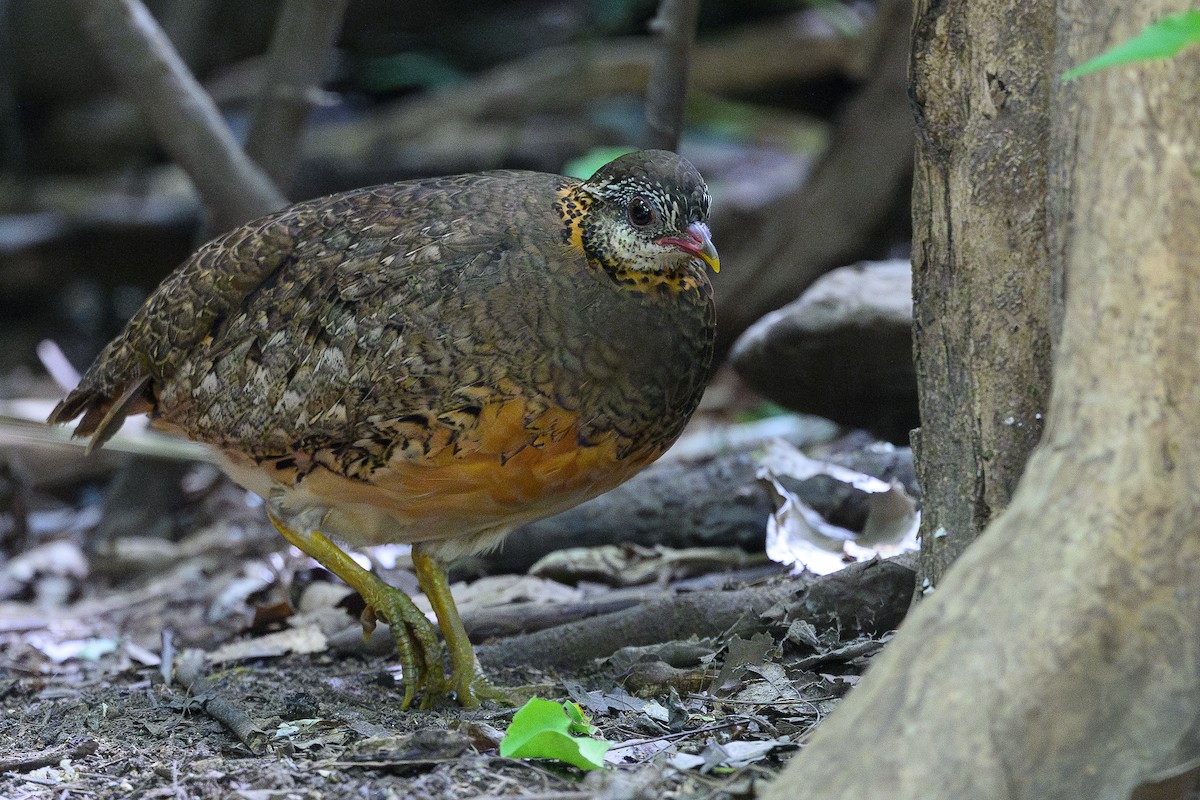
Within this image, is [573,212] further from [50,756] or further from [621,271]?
[50,756]

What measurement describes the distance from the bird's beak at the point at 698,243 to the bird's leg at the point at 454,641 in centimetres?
144

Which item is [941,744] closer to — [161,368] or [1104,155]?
[1104,155]

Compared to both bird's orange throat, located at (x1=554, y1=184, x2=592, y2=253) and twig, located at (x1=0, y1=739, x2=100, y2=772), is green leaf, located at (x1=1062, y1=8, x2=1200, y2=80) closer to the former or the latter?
bird's orange throat, located at (x1=554, y1=184, x2=592, y2=253)

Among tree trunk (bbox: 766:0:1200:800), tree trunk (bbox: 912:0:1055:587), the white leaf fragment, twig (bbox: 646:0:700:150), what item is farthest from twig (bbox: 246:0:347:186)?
tree trunk (bbox: 766:0:1200:800)

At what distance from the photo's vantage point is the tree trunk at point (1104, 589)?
230cm

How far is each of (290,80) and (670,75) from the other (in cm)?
202

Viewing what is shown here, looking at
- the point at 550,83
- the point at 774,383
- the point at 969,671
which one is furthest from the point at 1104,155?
the point at 550,83

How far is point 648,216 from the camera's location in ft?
12.6

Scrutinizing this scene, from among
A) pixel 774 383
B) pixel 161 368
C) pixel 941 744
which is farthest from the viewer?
pixel 774 383

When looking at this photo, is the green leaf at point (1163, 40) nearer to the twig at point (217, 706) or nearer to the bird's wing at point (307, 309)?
the bird's wing at point (307, 309)

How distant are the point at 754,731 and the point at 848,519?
2012 millimetres

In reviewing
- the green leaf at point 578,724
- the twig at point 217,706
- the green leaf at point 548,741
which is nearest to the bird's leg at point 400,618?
the twig at point 217,706

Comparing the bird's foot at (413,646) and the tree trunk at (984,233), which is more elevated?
the tree trunk at (984,233)

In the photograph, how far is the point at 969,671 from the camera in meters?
2.34
